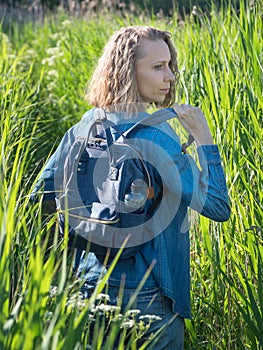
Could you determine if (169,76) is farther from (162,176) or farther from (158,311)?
(158,311)

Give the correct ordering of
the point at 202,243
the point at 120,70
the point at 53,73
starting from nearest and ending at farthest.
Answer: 1. the point at 120,70
2. the point at 202,243
3. the point at 53,73

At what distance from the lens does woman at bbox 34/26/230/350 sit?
250 centimetres

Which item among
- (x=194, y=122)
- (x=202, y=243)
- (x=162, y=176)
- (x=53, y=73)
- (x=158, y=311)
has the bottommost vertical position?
(x=53, y=73)

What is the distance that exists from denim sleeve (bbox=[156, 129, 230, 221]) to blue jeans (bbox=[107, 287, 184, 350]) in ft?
0.99

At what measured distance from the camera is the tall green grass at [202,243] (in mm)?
1827

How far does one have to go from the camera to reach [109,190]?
2.52m

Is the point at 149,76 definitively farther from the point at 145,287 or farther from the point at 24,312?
the point at 24,312

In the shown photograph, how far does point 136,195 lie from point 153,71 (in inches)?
20.0

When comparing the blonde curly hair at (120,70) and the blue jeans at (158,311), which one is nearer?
the blue jeans at (158,311)

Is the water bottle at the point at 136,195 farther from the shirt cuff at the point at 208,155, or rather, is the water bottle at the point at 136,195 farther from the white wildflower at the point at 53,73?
the white wildflower at the point at 53,73

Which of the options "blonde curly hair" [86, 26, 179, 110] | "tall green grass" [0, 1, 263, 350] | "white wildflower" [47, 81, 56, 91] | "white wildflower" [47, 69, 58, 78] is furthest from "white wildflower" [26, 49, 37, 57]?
"blonde curly hair" [86, 26, 179, 110]

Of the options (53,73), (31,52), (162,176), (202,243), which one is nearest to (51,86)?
(53,73)

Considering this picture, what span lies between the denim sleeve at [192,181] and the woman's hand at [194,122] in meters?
0.07

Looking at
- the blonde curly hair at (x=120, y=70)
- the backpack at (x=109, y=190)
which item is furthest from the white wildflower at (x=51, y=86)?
the backpack at (x=109, y=190)
